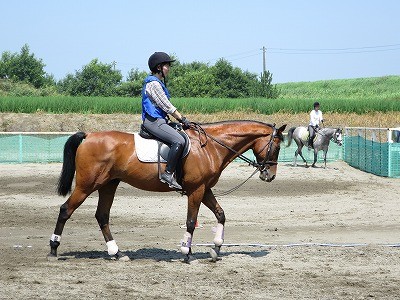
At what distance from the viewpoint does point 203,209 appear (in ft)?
59.8

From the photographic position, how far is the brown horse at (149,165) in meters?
11.3

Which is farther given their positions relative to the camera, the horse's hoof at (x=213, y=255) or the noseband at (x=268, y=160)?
the noseband at (x=268, y=160)

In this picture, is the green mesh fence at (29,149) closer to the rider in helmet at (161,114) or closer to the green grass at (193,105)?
the green grass at (193,105)

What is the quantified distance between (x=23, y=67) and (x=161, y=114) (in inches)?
3595

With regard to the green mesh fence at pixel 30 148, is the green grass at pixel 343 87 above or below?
above

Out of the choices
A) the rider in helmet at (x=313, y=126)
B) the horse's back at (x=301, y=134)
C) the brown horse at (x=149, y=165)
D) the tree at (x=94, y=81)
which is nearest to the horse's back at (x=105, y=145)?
the brown horse at (x=149, y=165)

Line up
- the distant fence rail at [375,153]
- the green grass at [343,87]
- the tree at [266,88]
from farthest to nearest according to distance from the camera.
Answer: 1. the green grass at [343,87]
2. the tree at [266,88]
3. the distant fence rail at [375,153]

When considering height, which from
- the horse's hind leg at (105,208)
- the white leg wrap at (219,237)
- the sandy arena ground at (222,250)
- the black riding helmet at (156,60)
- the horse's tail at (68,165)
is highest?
the black riding helmet at (156,60)

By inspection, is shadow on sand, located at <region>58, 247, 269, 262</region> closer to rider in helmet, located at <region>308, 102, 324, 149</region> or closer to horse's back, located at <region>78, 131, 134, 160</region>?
horse's back, located at <region>78, 131, 134, 160</region>

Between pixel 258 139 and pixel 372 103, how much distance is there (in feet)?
147

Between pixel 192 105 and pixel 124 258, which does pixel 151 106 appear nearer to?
pixel 124 258

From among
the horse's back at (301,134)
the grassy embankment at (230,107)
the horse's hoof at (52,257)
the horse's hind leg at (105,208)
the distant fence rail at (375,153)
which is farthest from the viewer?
the grassy embankment at (230,107)

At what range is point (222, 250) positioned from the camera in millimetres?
12398

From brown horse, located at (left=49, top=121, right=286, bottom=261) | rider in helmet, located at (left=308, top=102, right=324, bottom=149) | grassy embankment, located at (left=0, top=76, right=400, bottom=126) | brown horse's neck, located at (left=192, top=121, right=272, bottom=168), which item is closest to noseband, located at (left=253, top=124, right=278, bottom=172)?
brown horse, located at (left=49, top=121, right=286, bottom=261)
